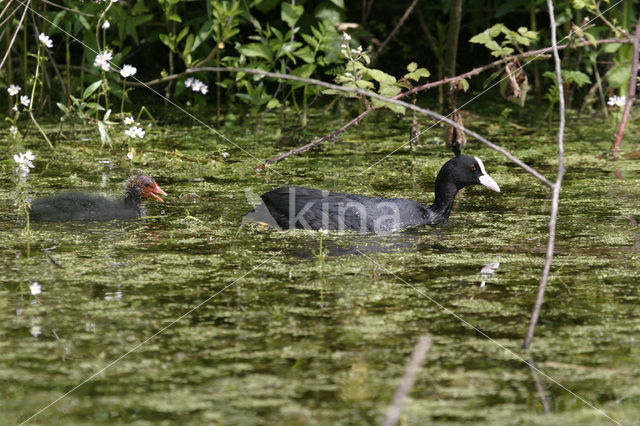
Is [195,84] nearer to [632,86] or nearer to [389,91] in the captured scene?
[389,91]

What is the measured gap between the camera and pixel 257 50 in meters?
7.43

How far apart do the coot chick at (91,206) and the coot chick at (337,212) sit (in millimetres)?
695

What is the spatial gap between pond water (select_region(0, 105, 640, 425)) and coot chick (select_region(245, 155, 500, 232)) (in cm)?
11

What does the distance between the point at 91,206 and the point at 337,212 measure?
4.51 feet

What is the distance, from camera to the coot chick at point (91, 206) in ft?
16.9

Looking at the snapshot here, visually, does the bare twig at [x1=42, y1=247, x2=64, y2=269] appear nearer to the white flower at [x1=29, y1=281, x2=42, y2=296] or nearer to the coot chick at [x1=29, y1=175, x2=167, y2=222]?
the white flower at [x1=29, y1=281, x2=42, y2=296]

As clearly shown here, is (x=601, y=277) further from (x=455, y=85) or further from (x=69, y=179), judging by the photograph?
(x=69, y=179)

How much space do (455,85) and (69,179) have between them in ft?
8.66

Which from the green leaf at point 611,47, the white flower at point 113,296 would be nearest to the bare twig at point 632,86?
the green leaf at point 611,47

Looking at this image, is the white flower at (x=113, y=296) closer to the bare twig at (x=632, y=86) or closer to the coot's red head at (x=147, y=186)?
the coot's red head at (x=147, y=186)

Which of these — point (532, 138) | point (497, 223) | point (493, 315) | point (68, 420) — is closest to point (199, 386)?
point (68, 420)

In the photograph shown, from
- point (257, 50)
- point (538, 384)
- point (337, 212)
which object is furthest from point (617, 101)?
point (538, 384)

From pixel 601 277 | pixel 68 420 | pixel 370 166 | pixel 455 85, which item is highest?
pixel 455 85

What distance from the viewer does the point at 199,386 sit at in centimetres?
298
